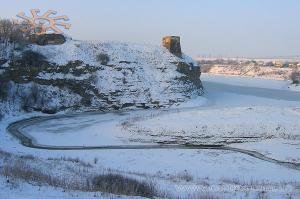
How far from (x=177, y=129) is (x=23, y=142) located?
35.8 ft

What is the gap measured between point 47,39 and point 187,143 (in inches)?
1337

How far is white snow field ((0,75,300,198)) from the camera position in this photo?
1835cm

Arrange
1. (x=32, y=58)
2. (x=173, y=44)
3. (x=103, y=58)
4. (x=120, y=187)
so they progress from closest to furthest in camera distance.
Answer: (x=120, y=187) < (x=32, y=58) < (x=103, y=58) < (x=173, y=44)

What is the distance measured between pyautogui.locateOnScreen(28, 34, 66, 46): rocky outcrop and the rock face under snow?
3.31 feet

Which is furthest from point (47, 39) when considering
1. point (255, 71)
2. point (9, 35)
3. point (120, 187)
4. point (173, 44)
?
point (255, 71)

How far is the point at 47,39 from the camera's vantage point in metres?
60.6

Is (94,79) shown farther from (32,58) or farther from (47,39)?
(47,39)

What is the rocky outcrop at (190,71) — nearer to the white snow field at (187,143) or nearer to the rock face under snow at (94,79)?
the rock face under snow at (94,79)

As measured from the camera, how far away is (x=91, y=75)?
184ft

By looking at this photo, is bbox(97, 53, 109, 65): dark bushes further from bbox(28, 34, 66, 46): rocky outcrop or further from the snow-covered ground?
the snow-covered ground

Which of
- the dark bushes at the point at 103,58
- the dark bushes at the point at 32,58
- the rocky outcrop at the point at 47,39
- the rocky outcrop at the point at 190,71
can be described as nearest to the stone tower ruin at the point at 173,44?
the rocky outcrop at the point at 190,71

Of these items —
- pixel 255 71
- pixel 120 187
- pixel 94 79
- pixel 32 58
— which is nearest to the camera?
pixel 120 187

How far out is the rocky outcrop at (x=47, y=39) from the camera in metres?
59.8

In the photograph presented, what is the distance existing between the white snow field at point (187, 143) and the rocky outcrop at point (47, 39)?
16139 mm
